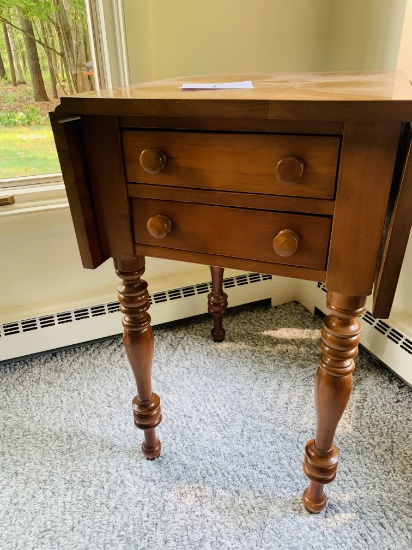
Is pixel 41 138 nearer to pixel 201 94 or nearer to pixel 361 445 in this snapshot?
pixel 201 94

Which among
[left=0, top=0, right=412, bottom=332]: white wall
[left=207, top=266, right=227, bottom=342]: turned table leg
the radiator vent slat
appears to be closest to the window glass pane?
[left=0, top=0, right=412, bottom=332]: white wall

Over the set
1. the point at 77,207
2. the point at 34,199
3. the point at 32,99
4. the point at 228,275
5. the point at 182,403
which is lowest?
the point at 182,403

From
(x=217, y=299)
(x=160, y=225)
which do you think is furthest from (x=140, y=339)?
(x=217, y=299)

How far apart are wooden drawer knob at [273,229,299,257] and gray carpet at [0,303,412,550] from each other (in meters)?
0.59

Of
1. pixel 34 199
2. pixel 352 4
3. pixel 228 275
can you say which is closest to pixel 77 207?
pixel 34 199

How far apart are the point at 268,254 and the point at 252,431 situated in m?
0.59

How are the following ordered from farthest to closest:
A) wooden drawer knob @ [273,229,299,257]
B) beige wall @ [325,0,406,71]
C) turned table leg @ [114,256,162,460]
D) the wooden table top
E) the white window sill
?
the white window sill < beige wall @ [325,0,406,71] < turned table leg @ [114,256,162,460] < wooden drawer knob @ [273,229,299,257] < the wooden table top

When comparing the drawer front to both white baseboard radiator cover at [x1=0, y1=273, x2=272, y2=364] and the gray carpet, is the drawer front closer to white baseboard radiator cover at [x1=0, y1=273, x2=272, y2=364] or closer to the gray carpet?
the gray carpet

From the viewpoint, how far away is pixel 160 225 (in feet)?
2.45

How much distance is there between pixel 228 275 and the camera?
160cm

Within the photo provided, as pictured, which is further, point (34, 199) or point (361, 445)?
point (34, 199)

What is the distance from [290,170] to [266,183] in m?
0.05

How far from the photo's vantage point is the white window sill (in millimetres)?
1281

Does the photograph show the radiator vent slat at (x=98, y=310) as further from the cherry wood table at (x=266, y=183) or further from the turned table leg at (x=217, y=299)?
the cherry wood table at (x=266, y=183)
